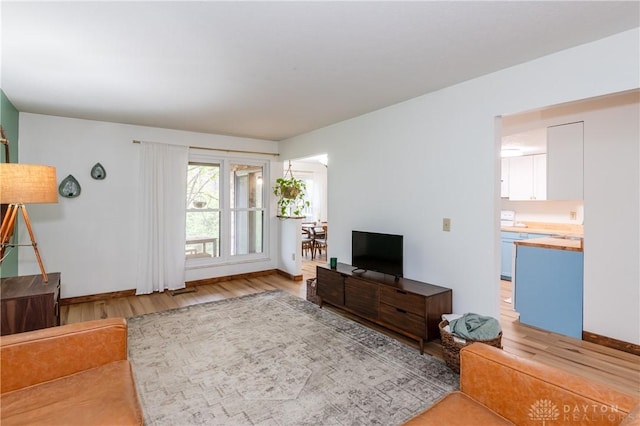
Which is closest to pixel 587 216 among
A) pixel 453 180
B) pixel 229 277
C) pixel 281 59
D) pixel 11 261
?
pixel 453 180

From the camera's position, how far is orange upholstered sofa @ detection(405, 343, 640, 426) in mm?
1158

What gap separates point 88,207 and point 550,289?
5.68 m

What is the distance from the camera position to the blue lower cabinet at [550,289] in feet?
10.7

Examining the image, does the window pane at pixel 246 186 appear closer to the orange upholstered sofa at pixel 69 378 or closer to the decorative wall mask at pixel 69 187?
the decorative wall mask at pixel 69 187

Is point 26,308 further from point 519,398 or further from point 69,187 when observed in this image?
point 519,398

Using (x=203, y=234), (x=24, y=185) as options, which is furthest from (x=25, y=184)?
(x=203, y=234)

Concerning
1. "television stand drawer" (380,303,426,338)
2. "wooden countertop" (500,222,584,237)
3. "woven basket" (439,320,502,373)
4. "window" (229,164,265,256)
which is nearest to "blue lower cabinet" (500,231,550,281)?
"wooden countertop" (500,222,584,237)

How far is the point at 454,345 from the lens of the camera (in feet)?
8.27

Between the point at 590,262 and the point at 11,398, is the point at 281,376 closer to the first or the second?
the point at 11,398

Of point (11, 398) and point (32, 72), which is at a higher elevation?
point (32, 72)

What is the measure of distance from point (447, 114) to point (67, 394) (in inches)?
132

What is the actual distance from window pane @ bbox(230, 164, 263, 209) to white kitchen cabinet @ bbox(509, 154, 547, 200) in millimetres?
4590

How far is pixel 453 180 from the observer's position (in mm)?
3043

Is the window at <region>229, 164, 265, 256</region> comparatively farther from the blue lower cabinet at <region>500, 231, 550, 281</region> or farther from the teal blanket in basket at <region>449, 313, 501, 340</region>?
the blue lower cabinet at <region>500, 231, 550, 281</region>
